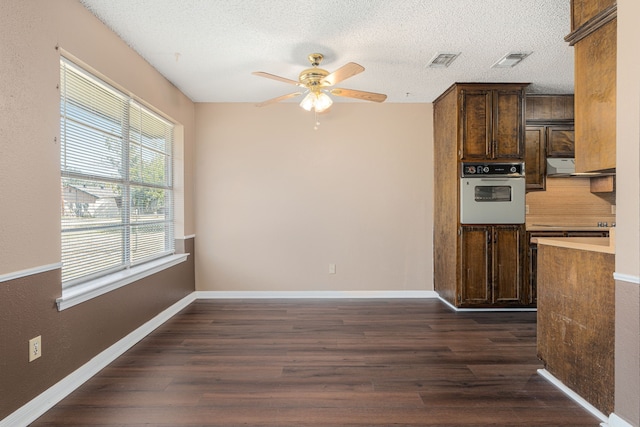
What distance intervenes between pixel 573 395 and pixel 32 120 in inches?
143

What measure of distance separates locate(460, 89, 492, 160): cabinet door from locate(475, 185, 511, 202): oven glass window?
356mm

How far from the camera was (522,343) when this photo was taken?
301cm

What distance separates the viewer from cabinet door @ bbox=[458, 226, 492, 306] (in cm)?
391

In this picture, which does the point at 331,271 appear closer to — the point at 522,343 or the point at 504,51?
the point at 522,343

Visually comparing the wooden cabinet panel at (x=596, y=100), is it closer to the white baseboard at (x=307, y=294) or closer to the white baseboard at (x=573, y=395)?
the white baseboard at (x=573, y=395)

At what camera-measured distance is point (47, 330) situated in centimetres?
204

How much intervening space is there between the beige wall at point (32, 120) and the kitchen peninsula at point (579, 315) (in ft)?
10.6

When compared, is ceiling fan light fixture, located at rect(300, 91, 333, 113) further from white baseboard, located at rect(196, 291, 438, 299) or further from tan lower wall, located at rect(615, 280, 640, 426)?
white baseboard, located at rect(196, 291, 438, 299)

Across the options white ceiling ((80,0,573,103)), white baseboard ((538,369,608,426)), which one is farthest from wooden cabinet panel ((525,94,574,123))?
white baseboard ((538,369,608,426))

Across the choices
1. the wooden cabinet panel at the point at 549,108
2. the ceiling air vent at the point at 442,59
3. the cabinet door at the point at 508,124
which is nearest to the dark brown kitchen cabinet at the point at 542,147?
the wooden cabinet panel at the point at 549,108

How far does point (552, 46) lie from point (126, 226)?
4130mm

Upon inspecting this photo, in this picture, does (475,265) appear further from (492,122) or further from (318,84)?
(318,84)

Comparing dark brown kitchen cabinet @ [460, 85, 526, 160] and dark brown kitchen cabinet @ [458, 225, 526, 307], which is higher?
dark brown kitchen cabinet @ [460, 85, 526, 160]

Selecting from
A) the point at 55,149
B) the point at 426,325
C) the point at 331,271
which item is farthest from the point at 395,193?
the point at 55,149
